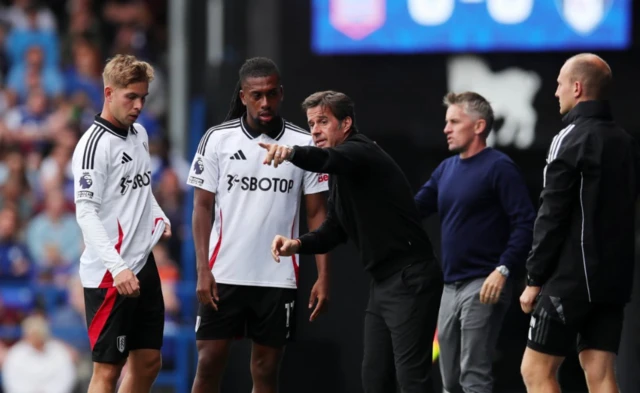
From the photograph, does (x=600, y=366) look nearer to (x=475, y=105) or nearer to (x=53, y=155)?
(x=475, y=105)

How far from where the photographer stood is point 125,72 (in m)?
6.61

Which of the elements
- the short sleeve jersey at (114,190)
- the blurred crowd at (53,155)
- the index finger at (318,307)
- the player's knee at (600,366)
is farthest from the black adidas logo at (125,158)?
the blurred crowd at (53,155)

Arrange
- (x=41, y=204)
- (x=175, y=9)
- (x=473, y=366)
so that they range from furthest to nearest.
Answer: (x=175, y=9) → (x=41, y=204) → (x=473, y=366)

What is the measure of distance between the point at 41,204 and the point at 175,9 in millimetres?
2790

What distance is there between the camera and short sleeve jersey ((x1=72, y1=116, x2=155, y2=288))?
653 cm

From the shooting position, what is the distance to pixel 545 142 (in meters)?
9.42

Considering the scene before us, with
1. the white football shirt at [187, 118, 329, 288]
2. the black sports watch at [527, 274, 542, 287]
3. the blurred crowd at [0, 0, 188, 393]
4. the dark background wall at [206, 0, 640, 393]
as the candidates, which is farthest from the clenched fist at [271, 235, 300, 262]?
the blurred crowd at [0, 0, 188, 393]

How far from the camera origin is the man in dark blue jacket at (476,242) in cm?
725

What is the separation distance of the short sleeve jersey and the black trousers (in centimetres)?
125

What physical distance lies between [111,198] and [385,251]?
1.41 metres

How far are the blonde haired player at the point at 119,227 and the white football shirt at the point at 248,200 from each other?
438 millimetres

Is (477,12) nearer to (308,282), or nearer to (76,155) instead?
(308,282)

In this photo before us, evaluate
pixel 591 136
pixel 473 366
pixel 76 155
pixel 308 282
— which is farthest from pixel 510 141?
pixel 76 155

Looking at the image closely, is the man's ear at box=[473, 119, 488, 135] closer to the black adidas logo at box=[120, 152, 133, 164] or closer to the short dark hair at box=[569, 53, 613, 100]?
the short dark hair at box=[569, 53, 613, 100]
